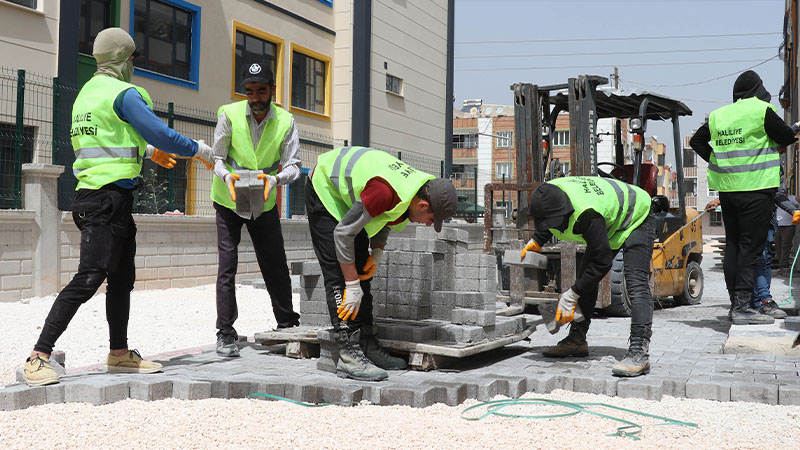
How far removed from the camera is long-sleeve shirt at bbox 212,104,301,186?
5645 millimetres

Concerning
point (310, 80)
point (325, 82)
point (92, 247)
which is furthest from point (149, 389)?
point (325, 82)

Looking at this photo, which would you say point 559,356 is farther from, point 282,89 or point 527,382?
point 282,89

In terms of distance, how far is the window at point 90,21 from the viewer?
43.8ft

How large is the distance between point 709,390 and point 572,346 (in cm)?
139

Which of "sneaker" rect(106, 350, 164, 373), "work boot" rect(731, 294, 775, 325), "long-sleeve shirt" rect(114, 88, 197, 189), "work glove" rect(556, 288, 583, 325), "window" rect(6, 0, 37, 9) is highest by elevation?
"window" rect(6, 0, 37, 9)

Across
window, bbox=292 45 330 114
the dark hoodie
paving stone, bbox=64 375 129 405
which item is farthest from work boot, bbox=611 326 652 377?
window, bbox=292 45 330 114

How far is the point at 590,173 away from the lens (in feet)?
28.2

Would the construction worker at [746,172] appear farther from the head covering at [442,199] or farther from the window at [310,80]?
the window at [310,80]

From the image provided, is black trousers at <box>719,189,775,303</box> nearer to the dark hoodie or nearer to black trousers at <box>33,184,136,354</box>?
the dark hoodie

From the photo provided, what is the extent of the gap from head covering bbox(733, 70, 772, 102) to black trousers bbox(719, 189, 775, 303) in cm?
93

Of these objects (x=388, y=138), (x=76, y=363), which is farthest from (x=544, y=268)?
(x=388, y=138)

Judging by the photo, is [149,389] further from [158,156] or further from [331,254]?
[158,156]

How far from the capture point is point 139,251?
11.0 m

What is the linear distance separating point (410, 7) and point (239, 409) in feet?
64.0
